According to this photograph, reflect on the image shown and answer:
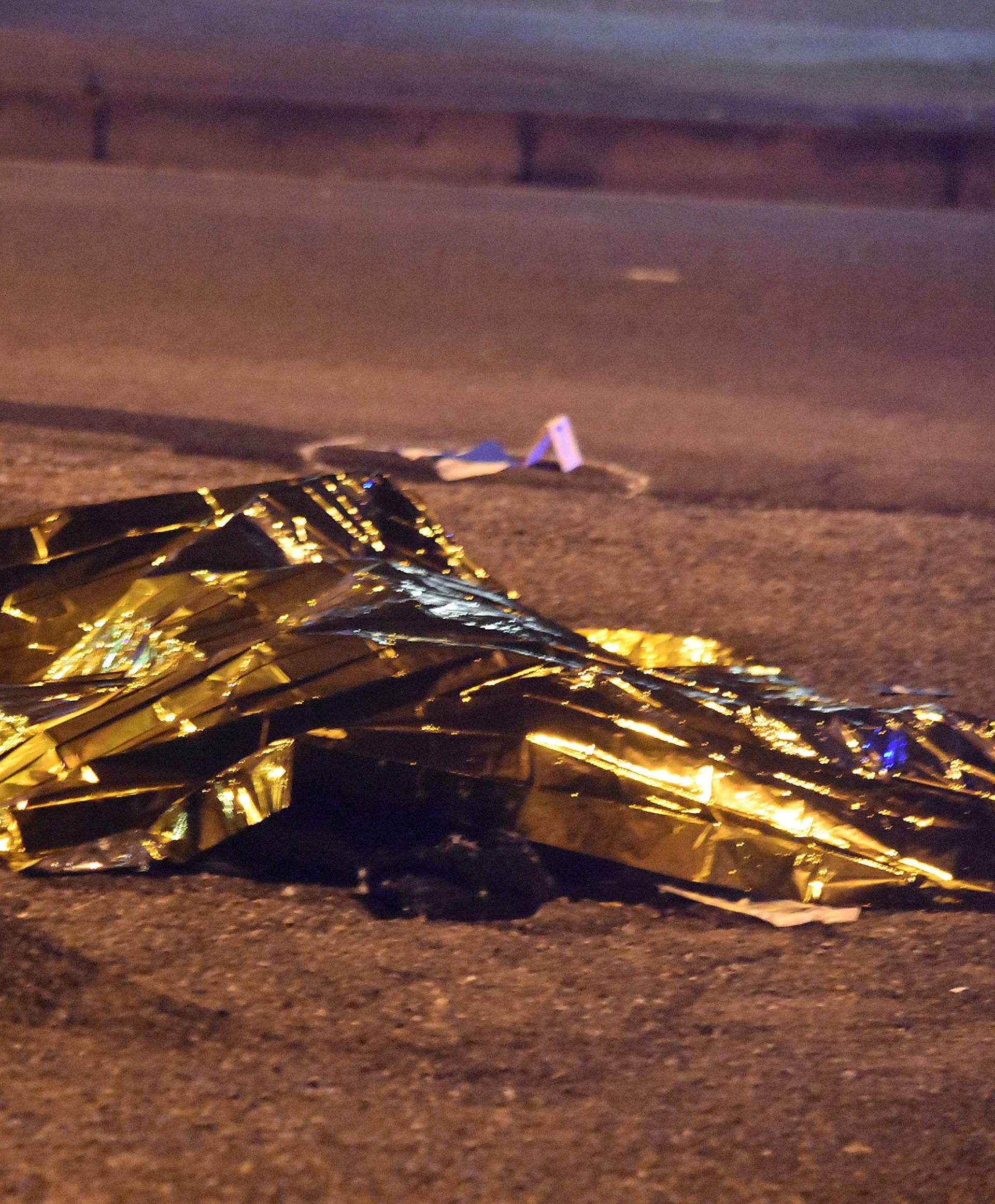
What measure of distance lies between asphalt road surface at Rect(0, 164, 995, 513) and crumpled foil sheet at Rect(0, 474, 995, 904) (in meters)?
2.13

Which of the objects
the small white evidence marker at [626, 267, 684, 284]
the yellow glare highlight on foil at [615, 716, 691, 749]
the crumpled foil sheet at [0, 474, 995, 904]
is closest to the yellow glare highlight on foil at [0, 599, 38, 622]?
the crumpled foil sheet at [0, 474, 995, 904]

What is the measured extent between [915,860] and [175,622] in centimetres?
152

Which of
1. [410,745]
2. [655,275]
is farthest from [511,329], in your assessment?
[410,745]

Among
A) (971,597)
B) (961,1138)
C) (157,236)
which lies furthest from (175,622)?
(157,236)

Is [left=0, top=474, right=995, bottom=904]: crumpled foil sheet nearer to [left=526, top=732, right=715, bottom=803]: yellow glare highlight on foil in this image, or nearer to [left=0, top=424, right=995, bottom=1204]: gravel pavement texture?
[left=526, top=732, right=715, bottom=803]: yellow glare highlight on foil

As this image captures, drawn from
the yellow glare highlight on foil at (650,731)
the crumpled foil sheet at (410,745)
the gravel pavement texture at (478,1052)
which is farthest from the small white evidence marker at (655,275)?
the gravel pavement texture at (478,1052)

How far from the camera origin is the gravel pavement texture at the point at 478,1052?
2.13 metres

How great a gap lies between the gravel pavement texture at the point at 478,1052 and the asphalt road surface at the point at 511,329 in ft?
→ 8.62

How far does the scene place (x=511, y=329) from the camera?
7.07m

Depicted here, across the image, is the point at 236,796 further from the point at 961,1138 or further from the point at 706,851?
the point at 961,1138

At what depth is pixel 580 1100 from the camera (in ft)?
7.54

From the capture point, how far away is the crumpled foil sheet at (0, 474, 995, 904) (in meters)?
2.71

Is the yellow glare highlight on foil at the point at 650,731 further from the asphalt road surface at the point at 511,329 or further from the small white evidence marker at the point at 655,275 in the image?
the small white evidence marker at the point at 655,275

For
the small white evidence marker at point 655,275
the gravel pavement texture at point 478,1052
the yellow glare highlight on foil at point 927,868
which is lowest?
the gravel pavement texture at point 478,1052
